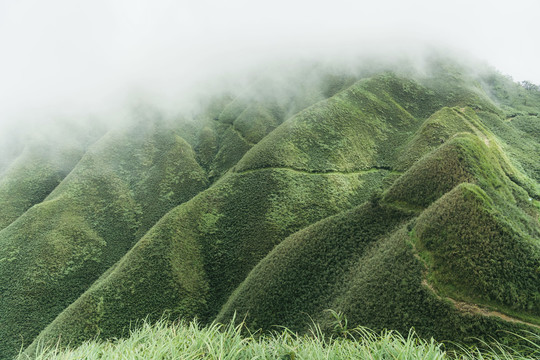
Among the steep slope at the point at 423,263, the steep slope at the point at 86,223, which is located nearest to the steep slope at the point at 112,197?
the steep slope at the point at 86,223

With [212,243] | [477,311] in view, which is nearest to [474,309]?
[477,311]

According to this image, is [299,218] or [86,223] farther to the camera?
[86,223]

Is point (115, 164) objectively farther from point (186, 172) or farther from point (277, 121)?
point (277, 121)

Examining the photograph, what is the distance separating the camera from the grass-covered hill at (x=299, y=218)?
57.3 feet

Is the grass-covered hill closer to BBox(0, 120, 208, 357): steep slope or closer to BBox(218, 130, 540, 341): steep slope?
BBox(218, 130, 540, 341): steep slope

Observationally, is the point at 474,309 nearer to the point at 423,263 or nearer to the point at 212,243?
the point at 423,263

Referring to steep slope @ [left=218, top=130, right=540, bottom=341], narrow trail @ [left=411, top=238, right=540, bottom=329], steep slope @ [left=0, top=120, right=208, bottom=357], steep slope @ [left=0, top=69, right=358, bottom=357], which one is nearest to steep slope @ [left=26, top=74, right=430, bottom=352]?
steep slope @ [left=0, top=69, right=358, bottom=357]

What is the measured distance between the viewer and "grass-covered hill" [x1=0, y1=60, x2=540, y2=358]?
17469 mm

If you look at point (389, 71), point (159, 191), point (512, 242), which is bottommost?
point (159, 191)

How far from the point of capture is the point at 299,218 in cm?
4012

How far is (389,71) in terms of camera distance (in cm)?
7631

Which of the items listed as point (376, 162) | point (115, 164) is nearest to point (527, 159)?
point (376, 162)

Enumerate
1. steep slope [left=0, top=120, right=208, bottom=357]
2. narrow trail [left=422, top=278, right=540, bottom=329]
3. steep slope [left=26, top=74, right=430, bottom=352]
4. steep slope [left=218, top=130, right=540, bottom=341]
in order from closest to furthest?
narrow trail [left=422, top=278, right=540, bottom=329]
steep slope [left=218, top=130, right=540, bottom=341]
steep slope [left=26, top=74, right=430, bottom=352]
steep slope [left=0, top=120, right=208, bottom=357]

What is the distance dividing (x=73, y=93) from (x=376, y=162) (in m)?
113
